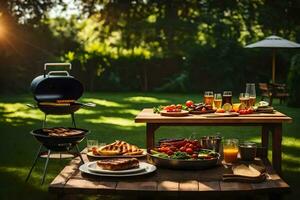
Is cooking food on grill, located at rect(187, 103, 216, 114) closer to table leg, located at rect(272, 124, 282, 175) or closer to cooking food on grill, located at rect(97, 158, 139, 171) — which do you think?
table leg, located at rect(272, 124, 282, 175)

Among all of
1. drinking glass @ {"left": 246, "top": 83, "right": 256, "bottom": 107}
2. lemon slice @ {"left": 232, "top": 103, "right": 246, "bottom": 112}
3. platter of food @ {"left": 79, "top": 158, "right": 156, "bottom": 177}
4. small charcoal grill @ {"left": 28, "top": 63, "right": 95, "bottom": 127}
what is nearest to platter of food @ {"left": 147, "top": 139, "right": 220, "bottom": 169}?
platter of food @ {"left": 79, "top": 158, "right": 156, "bottom": 177}

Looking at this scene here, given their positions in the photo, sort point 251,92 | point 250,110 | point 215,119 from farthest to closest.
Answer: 1. point 251,92
2. point 250,110
3. point 215,119

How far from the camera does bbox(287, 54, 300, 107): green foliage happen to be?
13547 millimetres

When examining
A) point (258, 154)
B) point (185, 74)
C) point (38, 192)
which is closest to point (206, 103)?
point (258, 154)

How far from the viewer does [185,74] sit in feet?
63.2

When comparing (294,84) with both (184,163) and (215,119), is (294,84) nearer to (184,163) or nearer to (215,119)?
(215,119)

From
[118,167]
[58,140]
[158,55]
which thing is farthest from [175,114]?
[158,55]

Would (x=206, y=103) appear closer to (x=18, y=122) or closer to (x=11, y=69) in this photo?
(x=18, y=122)

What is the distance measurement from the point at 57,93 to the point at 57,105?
68 centimetres

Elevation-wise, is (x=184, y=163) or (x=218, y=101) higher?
(x=218, y=101)

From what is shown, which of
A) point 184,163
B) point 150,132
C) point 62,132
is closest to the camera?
point 184,163

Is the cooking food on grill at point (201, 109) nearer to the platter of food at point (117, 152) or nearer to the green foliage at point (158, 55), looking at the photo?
the platter of food at point (117, 152)

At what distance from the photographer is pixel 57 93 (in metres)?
6.30

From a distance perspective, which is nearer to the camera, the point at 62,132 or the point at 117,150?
the point at 117,150
